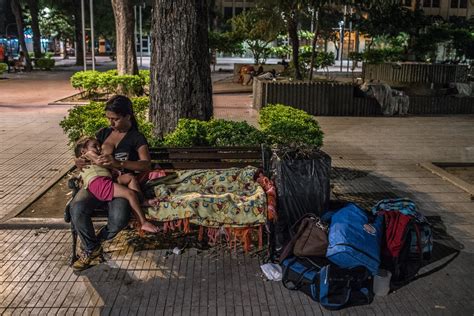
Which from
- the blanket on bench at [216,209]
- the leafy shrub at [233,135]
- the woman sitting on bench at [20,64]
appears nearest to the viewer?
the blanket on bench at [216,209]

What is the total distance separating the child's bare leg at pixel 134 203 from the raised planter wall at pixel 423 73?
15726 millimetres

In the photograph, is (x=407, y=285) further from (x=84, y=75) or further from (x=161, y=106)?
(x=84, y=75)

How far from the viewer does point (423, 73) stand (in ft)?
62.2

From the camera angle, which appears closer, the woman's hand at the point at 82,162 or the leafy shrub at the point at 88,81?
the woman's hand at the point at 82,162

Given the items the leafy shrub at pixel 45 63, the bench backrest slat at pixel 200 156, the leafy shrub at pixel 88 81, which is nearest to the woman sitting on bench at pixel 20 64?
the leafy shrub at pixel 45 63

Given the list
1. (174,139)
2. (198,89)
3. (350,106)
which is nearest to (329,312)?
(174,139)

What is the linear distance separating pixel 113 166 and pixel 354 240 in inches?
82.8

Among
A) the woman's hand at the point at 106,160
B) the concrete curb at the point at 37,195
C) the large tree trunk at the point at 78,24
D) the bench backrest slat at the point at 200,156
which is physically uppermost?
the large tree trunk at the point at 78,24

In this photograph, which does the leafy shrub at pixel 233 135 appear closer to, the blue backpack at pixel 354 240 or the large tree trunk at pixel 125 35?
the blue backpack at pixel 354 240

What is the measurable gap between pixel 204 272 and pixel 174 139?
2237mm

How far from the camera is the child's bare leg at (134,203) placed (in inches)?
181

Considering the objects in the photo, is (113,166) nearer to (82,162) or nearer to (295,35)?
(82,162)

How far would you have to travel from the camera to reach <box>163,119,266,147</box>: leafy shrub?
21.4ft

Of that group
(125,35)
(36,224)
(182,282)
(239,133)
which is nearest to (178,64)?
(239,133)
